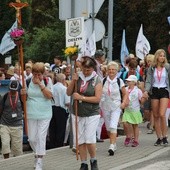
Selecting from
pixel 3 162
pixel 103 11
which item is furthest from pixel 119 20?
pixel 3 162

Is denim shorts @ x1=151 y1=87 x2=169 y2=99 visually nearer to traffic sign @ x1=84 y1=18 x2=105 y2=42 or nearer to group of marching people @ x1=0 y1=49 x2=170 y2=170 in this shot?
group of marching people @ x1=0 y1=49 x2=170 y2=170

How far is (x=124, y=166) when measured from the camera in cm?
1105

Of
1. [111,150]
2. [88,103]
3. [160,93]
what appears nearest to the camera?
[88,103]

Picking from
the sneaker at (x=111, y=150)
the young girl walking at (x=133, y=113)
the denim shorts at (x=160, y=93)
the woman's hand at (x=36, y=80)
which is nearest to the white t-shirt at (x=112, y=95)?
the sneaker at (x=111, y=150)

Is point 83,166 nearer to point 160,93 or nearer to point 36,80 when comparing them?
point 36,80

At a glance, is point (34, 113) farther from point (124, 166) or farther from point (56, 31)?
point (56, 31)

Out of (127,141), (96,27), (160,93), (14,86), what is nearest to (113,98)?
(160,93)

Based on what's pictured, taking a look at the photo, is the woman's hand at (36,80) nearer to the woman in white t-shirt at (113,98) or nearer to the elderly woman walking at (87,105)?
the elderly woman walking at (87,105)

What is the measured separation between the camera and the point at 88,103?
33.2 ft

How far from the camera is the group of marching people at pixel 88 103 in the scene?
1022 cm

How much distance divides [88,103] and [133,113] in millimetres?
3960

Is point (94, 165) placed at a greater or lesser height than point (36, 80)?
lesser

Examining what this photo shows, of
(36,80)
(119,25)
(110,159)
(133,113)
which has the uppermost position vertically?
(119,25)

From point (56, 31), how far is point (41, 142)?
4065 cm
